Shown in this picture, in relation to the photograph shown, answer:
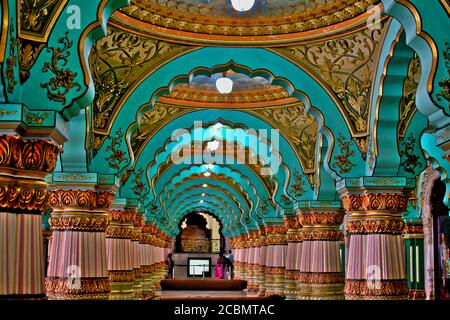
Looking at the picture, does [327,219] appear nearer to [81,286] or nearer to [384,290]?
[384,290]

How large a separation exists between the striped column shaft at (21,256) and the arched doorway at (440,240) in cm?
1558

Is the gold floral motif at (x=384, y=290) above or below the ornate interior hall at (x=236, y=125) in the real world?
below

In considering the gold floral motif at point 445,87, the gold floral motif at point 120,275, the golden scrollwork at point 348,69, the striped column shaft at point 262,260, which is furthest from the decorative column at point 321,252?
the striped column shaft at point 262,260

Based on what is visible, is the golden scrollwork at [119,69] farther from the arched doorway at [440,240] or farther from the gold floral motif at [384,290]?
the arched doorway at [440,240]

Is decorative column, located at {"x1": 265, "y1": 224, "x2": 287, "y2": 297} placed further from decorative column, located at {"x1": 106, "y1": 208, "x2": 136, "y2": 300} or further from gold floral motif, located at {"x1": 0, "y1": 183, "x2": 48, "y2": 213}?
gold floral motif, located at {"x1": 0, "y1": 183, "x2": 48, "y2": 213}

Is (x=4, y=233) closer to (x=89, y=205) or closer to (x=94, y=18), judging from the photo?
(x=94, y=18)

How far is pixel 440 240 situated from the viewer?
21234 mm

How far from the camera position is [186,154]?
26.5m

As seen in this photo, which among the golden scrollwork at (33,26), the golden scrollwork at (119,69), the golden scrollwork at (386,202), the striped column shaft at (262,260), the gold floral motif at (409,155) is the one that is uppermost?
the golden scrollwork at (119,69)

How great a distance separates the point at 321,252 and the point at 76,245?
7417 mm

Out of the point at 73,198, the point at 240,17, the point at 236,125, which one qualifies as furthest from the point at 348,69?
the point at 236,125

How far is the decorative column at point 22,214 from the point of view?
281 inches
